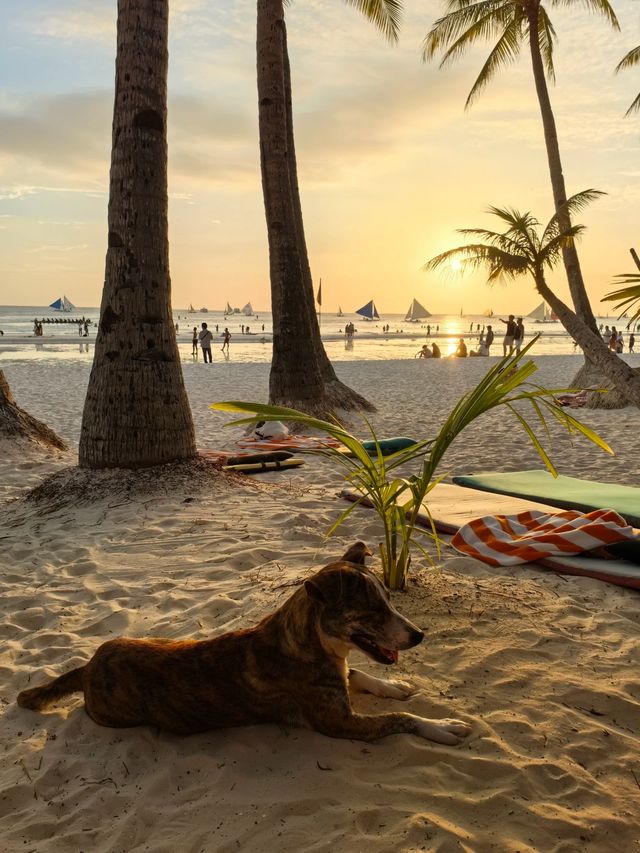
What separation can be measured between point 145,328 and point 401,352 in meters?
38.6

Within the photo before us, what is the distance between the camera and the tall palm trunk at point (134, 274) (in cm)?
694

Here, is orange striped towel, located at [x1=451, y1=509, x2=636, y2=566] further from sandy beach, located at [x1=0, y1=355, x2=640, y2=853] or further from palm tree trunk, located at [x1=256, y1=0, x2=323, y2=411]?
palm tree trunk, located at [x1=256, y1=0, x2=323, y2=411]

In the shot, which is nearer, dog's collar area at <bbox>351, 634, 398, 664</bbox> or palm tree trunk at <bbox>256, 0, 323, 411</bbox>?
dog's collar area at <bbox>351, 634, 398, 664</bbox>

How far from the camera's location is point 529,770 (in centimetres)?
258

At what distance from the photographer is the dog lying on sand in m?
2.63

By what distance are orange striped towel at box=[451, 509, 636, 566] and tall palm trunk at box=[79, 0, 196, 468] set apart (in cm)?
370

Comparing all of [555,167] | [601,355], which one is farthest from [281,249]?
[555,167]

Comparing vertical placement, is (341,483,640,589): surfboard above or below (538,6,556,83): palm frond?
below

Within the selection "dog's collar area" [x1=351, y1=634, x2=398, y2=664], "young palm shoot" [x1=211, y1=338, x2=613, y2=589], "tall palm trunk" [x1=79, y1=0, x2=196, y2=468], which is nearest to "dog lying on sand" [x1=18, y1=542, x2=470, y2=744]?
"dog's collar area" [x1=351, y1=634, x2=398, y2=664]

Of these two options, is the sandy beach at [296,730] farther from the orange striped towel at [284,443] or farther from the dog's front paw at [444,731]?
the orange striped towel at [284,443]

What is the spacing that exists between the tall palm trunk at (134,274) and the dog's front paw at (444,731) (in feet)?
16.5

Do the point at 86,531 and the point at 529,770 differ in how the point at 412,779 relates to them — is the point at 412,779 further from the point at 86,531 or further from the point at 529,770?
the point at 86,531

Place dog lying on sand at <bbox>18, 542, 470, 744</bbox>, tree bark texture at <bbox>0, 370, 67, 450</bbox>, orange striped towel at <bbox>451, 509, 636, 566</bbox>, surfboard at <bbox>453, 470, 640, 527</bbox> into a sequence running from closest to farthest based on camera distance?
dog lying on sand at <bbox>18, 542, 470, 744</bbox>
orange striped towel at <bbox>451, 509, 636, 566</bbox>
surfboard at <bbox>453, 470, 640, 527</bbox>
tree bark texture at <bbox>0, 370, 67, 450</bbox>

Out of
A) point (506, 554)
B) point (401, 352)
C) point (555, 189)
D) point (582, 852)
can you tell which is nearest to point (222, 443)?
point (506, 554)
